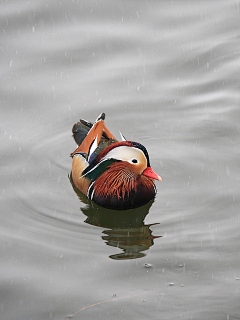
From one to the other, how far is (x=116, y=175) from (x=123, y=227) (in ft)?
3.13

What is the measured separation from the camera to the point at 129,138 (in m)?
8.68

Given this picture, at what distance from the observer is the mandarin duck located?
719 centimetres

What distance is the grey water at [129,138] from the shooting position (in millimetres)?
5410

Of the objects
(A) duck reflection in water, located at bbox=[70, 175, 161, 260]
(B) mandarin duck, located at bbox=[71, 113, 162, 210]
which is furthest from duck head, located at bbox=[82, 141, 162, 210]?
(A) duck reflection in water, located at bbox=[70, 175, 161, 260]

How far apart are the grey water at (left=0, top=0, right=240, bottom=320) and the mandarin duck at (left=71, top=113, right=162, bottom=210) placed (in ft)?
0.61

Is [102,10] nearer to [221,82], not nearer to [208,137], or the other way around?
[221,82]

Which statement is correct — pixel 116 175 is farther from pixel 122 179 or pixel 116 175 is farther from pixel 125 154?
pixel 125 154

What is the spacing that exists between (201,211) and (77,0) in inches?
318

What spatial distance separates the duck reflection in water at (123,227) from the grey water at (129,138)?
25mm

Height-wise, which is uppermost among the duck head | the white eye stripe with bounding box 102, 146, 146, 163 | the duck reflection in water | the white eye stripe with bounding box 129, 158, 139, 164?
the white eye stripe with bounding box 102, 146, 146, 163

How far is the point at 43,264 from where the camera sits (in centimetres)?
593

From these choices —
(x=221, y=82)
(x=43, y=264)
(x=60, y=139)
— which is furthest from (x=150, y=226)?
(x=221, y=82)

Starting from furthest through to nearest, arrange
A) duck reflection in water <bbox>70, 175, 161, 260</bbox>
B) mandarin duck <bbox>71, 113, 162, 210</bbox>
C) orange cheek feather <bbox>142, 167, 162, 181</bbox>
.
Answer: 1. mandarin duck <bbox>71, 113, 162, 210</bbox>
2. orange cheek feather <bbox>142, 167, 162, 181</bbox>
3. duck reflection in water <bbox>70, 175, 161, 260</bbox>

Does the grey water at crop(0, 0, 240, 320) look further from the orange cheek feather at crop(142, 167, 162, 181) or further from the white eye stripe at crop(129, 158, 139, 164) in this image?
the white eye stripe at crop(129, 158, 139, 164)
